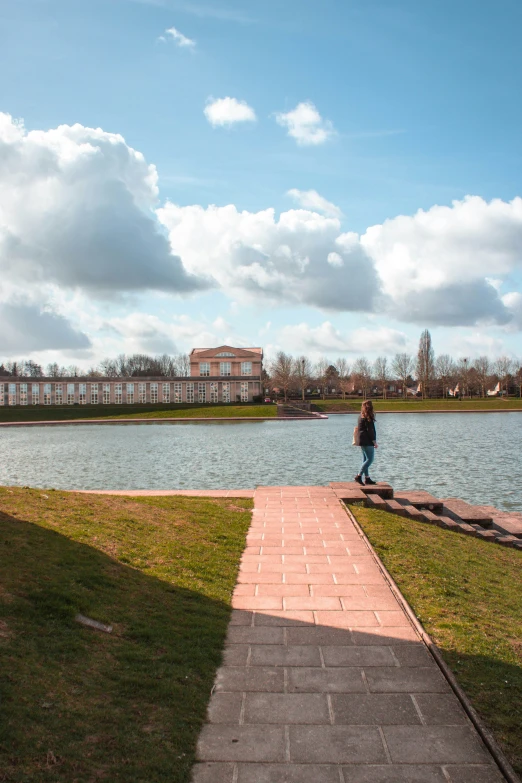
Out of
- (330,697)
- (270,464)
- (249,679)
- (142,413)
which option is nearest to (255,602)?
(249,679)

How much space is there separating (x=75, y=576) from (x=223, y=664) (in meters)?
1.82

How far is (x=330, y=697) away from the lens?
13.0 ft

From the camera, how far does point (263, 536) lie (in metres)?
8.66

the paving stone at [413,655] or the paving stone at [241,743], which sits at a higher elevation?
the paving stone at [241,743]

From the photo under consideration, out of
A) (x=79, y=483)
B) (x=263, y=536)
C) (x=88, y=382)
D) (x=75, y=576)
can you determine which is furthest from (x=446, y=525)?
(x=88, y=382)

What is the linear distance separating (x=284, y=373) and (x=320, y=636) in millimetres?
88821

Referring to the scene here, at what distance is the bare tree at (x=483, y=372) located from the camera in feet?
339

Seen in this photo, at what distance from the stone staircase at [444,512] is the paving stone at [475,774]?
7.28 metres

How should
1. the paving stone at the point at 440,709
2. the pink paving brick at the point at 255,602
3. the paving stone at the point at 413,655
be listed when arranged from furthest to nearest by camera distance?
the pink paving brick at the point at 255,602
the paving stone at the point at 413,655
the paving stone at the point at 440,709

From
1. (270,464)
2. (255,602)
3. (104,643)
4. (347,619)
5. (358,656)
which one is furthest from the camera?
(270,464)

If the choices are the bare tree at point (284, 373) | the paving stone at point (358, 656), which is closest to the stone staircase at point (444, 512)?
the paving stone at point (358, 656)

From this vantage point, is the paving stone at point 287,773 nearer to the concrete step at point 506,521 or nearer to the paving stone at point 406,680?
the paving stone at point 406,680

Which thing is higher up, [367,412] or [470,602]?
[367,412]

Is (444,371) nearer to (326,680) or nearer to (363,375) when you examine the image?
→ (363,375)
